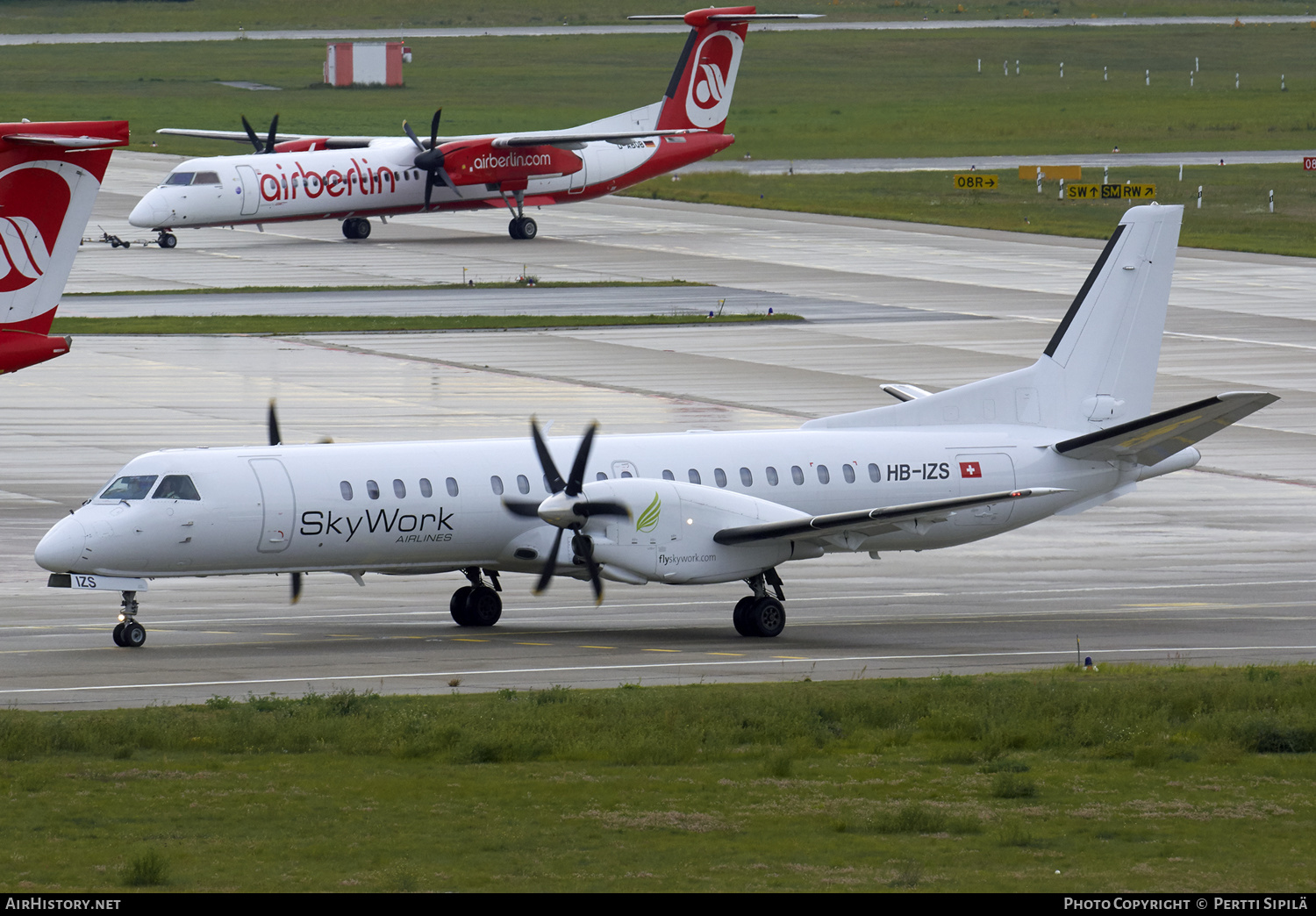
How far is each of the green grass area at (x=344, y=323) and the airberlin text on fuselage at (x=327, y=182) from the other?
14.8 m

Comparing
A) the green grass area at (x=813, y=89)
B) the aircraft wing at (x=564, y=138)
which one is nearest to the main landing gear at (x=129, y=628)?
the aircraft wing at (x=564, y=138)

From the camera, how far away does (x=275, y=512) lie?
26469 millimetres

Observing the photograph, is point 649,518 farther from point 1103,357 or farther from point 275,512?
point 1103,357

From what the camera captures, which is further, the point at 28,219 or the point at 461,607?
the point at 461,607

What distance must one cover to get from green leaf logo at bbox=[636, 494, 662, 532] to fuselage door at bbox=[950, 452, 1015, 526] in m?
5.36

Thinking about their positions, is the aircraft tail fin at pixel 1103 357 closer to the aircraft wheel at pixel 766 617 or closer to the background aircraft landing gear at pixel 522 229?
the aircraft wheel at pixel 766 617

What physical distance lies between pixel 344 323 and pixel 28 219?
4142 centimetres

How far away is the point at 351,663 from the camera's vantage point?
82.0ft

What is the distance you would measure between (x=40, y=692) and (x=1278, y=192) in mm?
85638

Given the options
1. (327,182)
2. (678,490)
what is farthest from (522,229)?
(678,490)

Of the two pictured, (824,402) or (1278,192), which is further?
(1278,192)

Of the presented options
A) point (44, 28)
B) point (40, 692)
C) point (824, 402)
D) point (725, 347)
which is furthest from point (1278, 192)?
point (44, 28)

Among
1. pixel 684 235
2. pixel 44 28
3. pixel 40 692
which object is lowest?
pixel 40 692
